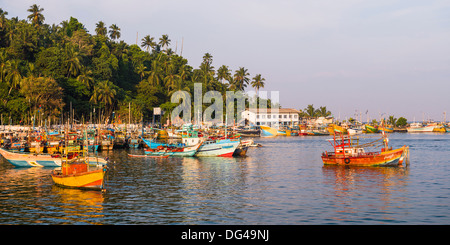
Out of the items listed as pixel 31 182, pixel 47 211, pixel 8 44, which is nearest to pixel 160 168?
pixel 31 182

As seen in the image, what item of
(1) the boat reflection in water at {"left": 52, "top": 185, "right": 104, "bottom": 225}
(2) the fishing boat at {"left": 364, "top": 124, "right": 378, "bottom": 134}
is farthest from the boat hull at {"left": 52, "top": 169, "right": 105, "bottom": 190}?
(2) the fishing boat at {"left": 364, "top": 124, "right": 378, "bottom": 134}

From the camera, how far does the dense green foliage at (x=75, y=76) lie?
364 feet

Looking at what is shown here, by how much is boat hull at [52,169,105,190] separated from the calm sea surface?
2.17ft

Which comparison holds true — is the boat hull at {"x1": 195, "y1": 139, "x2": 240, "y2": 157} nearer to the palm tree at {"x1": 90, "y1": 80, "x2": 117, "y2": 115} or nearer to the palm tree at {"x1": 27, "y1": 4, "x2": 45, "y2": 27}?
the palm tree at {"x1": 90, "y1": 80, "x2": 117, "y2": 115}

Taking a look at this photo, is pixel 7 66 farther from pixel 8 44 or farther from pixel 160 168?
pixel 160 168

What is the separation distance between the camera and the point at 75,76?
142m

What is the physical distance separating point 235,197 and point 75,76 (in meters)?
118

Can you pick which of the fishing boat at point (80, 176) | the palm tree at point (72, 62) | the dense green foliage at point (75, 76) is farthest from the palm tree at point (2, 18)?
the fishing boat at point (80, 176)

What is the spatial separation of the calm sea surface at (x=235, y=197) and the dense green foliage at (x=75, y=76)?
57.1 metres

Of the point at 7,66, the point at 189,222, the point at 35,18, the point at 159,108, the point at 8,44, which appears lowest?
the point at 189,222

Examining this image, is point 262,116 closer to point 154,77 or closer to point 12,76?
point 154,77
